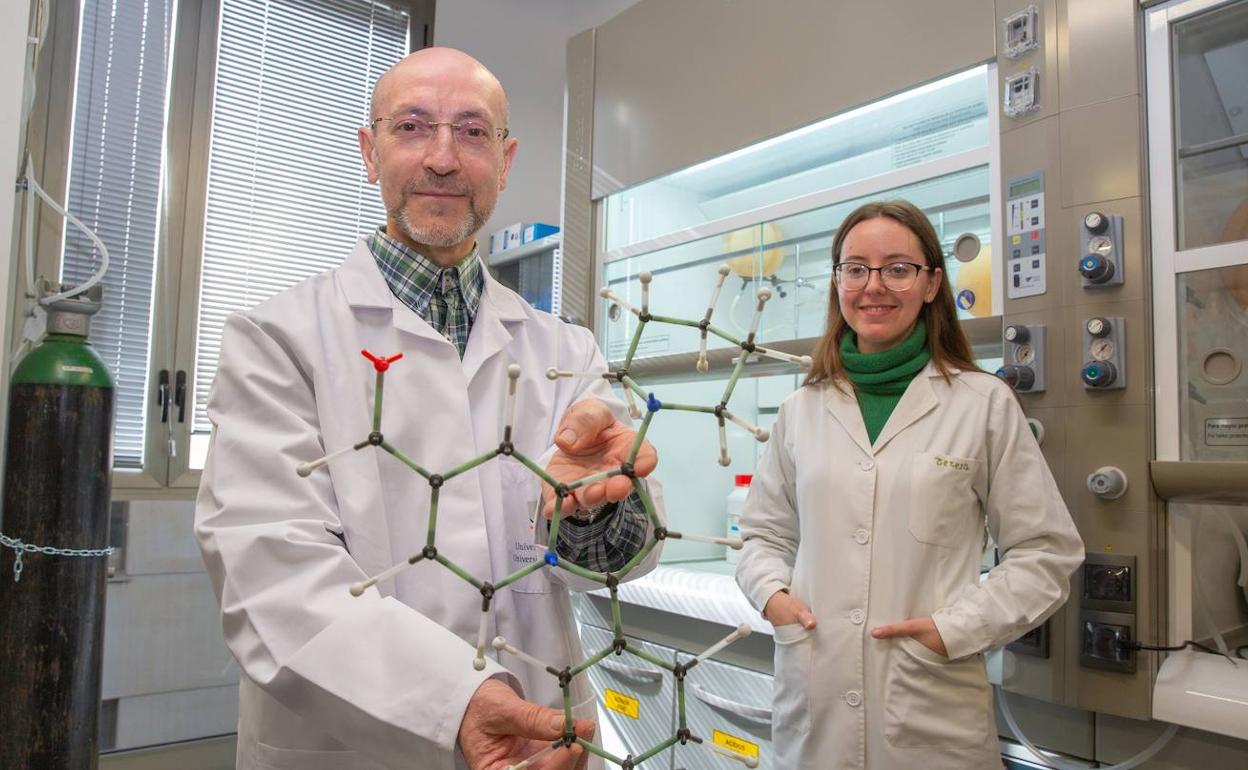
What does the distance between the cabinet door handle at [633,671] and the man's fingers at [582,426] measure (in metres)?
1.46

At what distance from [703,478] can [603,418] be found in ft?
5.84

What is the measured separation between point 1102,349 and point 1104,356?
0.04ft

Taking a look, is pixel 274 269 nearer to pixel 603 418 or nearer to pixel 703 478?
pixel 703 478

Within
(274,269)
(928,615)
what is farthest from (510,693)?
(274,269)

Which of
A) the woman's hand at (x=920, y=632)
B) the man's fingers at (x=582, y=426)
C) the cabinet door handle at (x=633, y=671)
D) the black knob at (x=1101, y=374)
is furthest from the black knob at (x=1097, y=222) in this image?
the cabinet door handle at (x=633, y=671)

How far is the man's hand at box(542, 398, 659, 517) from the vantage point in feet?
2.38

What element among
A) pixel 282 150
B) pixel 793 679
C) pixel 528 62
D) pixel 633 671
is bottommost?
pixel 633 671

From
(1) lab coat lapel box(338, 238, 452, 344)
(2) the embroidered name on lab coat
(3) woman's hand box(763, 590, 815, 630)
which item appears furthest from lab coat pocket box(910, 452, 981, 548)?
(1) lab coat lapel box(338, 238, 452, 344)

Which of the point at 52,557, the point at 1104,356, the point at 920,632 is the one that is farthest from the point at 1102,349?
the point at 52,557

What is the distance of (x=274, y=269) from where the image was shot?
3420 millimetres

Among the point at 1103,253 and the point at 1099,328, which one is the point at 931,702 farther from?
the point at 1103,253

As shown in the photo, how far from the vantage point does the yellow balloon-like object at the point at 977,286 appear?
1.71m

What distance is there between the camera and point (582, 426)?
30.4 inches

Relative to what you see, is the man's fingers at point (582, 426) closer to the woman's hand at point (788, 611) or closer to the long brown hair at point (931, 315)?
the woman's hand at point (788, 611)
